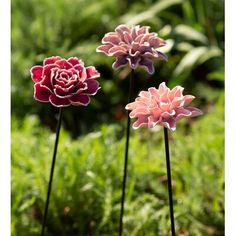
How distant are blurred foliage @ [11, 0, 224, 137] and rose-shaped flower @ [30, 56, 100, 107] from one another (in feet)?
5.44

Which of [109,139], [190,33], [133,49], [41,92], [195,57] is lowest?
[109,139]

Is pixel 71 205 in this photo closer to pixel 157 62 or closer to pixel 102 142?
pixel 102 142

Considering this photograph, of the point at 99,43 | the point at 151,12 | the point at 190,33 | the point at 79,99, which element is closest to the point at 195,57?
the point at 190,33

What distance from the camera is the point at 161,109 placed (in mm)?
1271

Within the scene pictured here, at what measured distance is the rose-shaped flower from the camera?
1336 millimetres

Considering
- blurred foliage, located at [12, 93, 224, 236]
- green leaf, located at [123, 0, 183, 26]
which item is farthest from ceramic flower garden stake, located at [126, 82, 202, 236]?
green leaf, located at [123, 0, 183, 26]

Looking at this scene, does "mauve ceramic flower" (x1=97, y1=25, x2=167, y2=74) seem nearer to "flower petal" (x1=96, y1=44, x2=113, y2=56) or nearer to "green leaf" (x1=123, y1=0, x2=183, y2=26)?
"flower petal" (x1=96, y1=44, x2=113, y2=56)

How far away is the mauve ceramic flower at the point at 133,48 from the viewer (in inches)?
55.9

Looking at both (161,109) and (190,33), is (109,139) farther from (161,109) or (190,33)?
(161,109)

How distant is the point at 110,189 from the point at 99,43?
1.51 meters

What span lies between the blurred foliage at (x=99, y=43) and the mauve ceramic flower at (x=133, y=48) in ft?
5.06

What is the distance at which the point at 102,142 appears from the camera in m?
2.42

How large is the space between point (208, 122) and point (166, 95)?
1446 mm

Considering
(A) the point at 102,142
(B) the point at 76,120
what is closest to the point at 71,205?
(A) the point at 102,142
